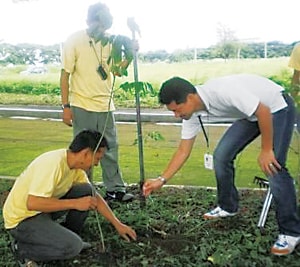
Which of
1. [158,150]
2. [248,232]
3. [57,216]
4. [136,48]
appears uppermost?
[136,48]

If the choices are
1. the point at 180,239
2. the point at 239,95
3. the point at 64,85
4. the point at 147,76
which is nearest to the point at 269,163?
the point at 239,95

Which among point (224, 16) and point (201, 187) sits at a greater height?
point (224, 16)

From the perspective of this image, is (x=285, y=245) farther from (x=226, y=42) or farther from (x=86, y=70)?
(x=226, y=42)

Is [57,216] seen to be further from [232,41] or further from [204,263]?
[232,41]

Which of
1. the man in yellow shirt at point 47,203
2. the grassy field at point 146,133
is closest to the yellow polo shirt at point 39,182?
the man in yellow shirt at point 47,203

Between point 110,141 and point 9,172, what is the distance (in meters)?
1.48

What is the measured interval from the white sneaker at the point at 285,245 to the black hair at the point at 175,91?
0.82m

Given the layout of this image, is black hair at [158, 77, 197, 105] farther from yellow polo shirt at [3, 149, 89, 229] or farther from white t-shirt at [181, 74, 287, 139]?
yellow polo shirt at [3, 149, 89, 229]

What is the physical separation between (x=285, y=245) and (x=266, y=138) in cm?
54

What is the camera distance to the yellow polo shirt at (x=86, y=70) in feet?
11.6

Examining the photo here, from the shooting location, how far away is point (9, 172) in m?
4.78

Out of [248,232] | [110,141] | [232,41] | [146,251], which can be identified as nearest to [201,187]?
[110,141]

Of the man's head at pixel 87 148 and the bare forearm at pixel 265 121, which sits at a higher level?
the bare forearm at pixel 265 121

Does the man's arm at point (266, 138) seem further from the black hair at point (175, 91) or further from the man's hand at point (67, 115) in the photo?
the man's hand at point (67, 115)
